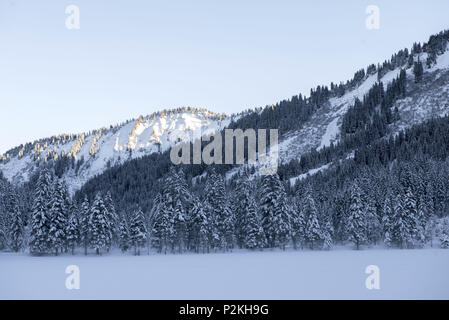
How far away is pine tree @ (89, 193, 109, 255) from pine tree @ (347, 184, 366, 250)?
4296 centimetres

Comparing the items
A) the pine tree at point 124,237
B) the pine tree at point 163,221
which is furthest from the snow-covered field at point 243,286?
the pine tree at point 124,237

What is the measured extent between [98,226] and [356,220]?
4538 cm

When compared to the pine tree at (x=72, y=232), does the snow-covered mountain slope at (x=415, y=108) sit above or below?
above

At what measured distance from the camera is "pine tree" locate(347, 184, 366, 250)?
62719mm

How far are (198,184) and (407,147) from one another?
3536 inches

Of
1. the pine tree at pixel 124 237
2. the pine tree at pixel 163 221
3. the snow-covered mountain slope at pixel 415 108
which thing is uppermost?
the snow-covered mountain slope at pixel 415 108

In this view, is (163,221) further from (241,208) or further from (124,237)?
(241,208)

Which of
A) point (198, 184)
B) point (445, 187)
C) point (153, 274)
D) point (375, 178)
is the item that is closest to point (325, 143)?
point (198, 184)

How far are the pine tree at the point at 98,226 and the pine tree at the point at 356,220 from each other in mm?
42960

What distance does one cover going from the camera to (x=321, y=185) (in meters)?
113

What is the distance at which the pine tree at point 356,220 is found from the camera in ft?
206

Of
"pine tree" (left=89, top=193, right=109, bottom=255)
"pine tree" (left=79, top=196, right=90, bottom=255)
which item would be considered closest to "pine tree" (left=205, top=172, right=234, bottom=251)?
"pine tree" (left=89, top=193, right=109, bottom=255)

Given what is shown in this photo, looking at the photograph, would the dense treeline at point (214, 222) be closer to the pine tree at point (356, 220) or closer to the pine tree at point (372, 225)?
the pine tree at point (356, 220)

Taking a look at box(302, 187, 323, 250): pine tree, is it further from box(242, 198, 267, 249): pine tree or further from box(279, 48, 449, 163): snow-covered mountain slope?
box(279, 48, 449, 163): snow-covered mountain slope
